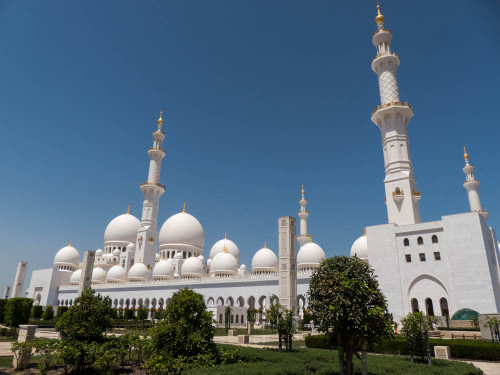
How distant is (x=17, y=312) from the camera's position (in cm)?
2958

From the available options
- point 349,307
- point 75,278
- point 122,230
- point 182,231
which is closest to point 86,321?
point 349,307

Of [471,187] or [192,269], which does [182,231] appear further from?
[471,187]

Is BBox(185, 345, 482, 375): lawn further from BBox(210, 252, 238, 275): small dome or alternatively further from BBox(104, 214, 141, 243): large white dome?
BBox(104, 214, 141, 243): large white dome

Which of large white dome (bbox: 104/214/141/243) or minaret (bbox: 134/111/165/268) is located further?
large white dome (bbox: 104/214/141/243)

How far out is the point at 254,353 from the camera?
1174 centimetres

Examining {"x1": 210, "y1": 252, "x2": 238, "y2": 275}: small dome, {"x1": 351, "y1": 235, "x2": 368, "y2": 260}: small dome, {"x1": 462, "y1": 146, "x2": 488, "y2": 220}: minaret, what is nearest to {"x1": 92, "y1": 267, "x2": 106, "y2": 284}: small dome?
{"x1": 210, "y1": 252, "x2": 238, "y2": 275}: small dome

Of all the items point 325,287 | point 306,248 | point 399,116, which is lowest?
point 325,287

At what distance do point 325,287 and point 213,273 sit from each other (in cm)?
3567

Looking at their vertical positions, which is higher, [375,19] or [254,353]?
[375,19]

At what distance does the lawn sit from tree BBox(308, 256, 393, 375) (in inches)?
45.9

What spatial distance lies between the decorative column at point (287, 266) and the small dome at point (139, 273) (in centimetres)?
2702

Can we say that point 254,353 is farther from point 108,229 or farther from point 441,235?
point 108,229

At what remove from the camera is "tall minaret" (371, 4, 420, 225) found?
31.4 meters

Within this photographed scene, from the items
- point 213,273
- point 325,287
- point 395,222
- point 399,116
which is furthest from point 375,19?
point 325,287
